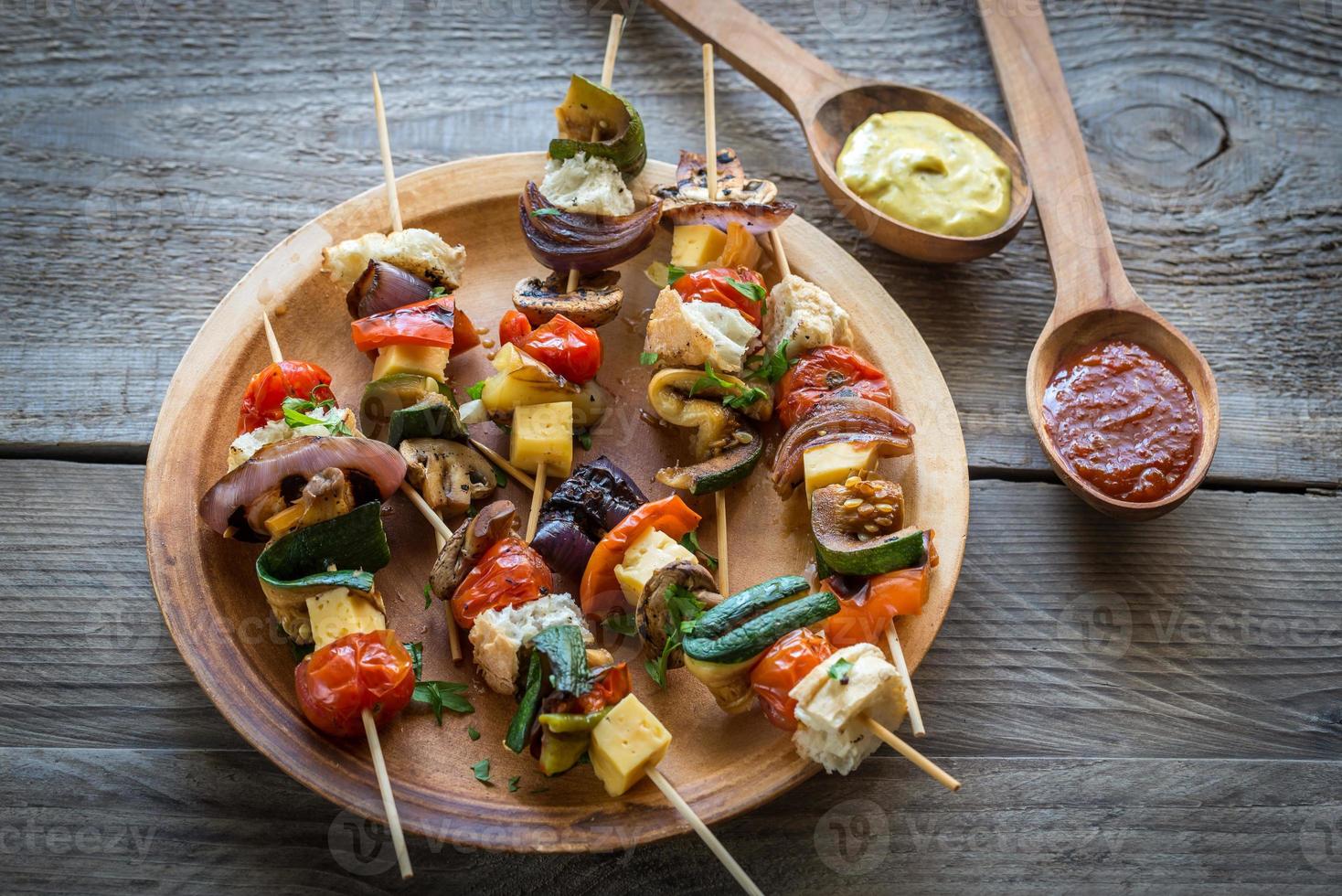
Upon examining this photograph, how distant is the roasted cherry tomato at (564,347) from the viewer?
396cm

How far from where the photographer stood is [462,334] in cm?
418

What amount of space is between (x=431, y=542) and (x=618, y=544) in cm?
80

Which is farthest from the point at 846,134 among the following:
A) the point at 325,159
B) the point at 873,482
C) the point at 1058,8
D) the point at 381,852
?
the point at 381,852

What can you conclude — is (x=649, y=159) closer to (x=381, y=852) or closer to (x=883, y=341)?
(x=883, y=341)

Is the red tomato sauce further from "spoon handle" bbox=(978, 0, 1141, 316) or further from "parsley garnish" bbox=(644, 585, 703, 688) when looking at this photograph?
"parsley garnish" bbox=(644, 585, 703, 688)

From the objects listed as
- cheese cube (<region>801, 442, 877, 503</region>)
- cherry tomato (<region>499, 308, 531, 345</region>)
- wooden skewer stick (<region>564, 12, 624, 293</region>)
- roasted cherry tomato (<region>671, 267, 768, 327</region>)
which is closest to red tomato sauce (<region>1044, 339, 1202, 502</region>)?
cheese cube (<region>801, 442, 877, 503</region>)

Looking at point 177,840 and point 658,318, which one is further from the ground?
point 658,318

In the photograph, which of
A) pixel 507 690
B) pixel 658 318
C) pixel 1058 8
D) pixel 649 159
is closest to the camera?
pixel 507 690

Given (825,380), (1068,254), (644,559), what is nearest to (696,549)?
(644,559)

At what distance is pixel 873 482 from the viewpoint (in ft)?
12.1

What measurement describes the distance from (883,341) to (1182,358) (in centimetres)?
128

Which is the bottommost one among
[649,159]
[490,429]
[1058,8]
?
[490,429]

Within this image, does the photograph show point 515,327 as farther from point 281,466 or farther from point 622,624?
point 622,624
